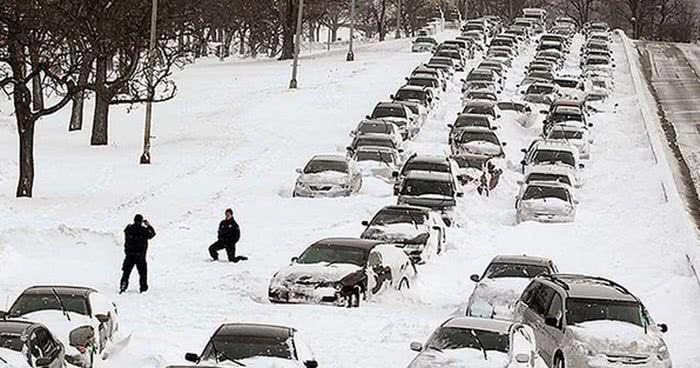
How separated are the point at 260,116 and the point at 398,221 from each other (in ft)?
94.5

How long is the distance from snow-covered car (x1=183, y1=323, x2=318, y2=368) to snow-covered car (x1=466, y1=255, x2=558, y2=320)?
6154 mm

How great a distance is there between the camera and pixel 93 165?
4512cm

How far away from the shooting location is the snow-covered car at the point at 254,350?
1584cm

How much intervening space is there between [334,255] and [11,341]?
930 centimetres

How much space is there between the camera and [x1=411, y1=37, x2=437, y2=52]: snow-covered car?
91125mm

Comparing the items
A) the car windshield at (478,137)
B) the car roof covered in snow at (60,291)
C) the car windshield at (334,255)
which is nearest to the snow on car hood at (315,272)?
the car windshield at (334,255)

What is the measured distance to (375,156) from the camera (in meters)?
41.1

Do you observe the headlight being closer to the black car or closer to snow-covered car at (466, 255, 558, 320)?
snow-covered car at (466, 255, 558, 320)

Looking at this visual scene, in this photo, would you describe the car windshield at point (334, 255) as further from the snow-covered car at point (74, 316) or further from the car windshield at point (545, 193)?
the car windshield at point (545, 193)

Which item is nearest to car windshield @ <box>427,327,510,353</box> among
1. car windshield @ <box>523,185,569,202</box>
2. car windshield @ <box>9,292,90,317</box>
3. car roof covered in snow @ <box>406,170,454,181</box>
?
car windshield @ <box>9,292,90,317</box>

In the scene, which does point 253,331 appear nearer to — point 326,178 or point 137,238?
point 137,238

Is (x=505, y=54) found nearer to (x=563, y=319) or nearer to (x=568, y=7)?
(x=563, y=319)

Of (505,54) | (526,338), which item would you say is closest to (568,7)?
(505,54)

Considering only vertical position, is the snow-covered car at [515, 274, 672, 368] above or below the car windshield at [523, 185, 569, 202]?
above
